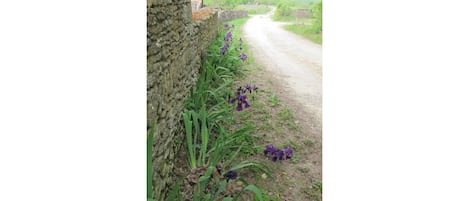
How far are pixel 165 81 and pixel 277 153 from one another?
1175 millimetres

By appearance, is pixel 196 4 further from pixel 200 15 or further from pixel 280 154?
pixel 280 154

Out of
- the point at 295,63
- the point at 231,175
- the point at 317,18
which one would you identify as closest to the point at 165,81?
the point at 231,175

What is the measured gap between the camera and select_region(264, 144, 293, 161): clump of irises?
3.05m

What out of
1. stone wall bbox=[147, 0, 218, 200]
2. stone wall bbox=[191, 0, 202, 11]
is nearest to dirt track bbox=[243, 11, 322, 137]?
stone wall bbox=[191, 0, 202, 11]

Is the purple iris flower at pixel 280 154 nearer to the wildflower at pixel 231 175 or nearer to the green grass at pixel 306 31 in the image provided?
the wildflower at pixel 231 175

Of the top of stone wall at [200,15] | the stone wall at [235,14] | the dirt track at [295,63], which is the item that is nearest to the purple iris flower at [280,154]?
the dirt track at [295,63]

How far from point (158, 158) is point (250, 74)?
395 centimetres

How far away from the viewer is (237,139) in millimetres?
3285

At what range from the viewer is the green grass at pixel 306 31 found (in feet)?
34.3

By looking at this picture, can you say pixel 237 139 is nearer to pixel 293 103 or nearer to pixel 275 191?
pixel 275 191

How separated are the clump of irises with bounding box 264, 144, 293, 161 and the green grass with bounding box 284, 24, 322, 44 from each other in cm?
741

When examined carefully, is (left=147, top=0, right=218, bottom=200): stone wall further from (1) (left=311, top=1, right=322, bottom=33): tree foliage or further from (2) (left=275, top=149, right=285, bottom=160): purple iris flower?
(1) (left=311, top=1, right=322, bottom=33): tree foliage

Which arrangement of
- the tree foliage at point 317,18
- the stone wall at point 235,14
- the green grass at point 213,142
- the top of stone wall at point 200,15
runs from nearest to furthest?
the green grass at point 213,142, the top of stone wall at point 200,15, the tree foliage at point 317,18, the stone wall at point 235,14

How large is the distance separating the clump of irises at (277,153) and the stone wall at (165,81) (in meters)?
0.71
